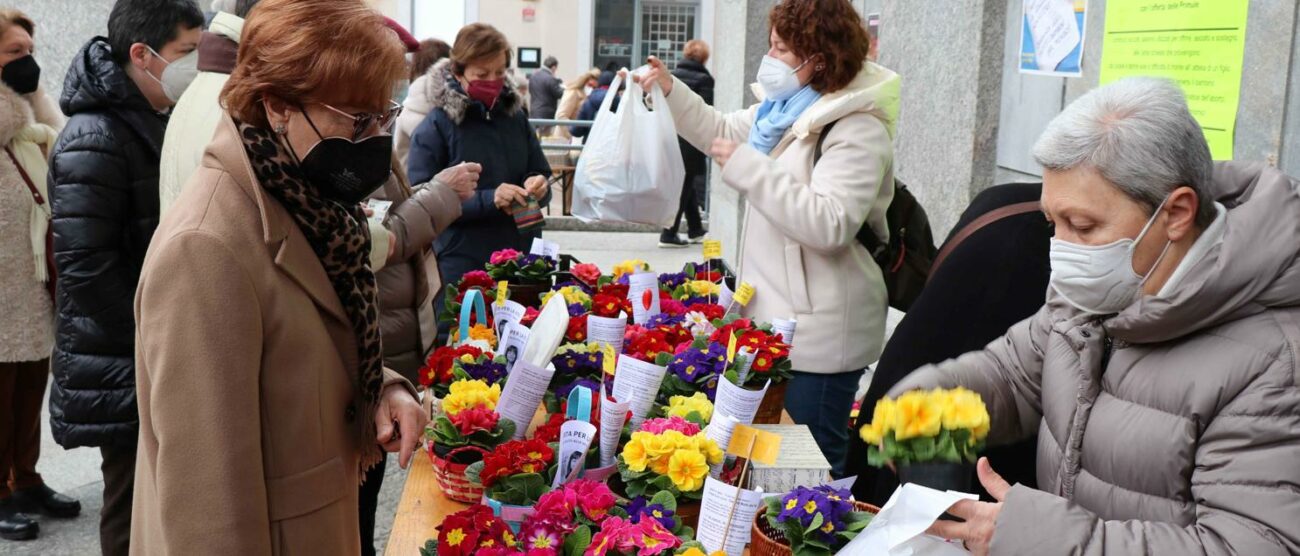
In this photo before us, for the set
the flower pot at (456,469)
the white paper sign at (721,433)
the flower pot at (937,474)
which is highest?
the flower pot at (937,474)

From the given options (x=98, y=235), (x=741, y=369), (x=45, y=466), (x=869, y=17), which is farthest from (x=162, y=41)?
(x=869, y=17)

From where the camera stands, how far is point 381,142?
1.82m

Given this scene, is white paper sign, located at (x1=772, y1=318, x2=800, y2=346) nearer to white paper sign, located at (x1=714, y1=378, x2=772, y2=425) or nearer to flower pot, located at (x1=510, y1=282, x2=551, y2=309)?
white paper sign, located at (x1=714, y1=378, x2=772, y2=425)

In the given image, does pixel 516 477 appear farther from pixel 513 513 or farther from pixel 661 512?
pixel 661 512

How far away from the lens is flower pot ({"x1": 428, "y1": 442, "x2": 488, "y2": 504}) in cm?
221

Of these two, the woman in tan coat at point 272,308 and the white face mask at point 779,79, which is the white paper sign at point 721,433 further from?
the white face mask at point 779,79

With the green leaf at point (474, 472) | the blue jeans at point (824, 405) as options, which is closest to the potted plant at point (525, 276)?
the blue jeans at point (824, 405)

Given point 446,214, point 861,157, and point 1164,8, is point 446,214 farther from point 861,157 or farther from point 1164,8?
point 1164,8

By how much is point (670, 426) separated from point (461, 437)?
0.46 metres

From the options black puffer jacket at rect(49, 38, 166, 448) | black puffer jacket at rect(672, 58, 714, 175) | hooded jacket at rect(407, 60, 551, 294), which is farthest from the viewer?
black puffer jacket at rect(672, 58, 714, 175)

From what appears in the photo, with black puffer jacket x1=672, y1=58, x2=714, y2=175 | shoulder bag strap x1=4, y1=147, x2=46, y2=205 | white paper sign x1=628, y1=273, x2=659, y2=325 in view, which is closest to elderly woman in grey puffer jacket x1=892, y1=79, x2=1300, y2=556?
white paper sign x1=628, y1=273, x2=659, y2=325

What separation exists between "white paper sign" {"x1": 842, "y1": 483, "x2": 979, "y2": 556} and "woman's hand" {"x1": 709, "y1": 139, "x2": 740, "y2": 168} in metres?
1.78

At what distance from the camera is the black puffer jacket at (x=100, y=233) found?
9.93 ft

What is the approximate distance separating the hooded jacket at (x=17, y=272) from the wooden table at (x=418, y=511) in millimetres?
2487
